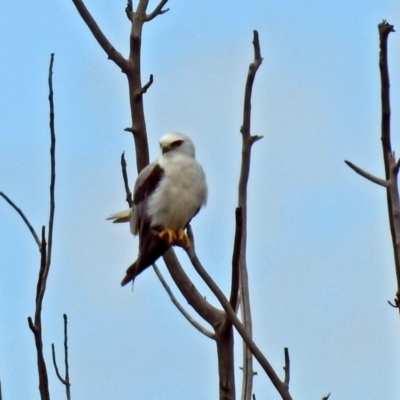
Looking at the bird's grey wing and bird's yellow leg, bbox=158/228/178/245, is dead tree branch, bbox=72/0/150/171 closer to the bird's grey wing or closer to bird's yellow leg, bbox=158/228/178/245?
bird's yellow leg, bbox=158/228/178/245

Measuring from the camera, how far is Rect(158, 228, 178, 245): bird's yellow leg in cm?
515

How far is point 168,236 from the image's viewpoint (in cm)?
521

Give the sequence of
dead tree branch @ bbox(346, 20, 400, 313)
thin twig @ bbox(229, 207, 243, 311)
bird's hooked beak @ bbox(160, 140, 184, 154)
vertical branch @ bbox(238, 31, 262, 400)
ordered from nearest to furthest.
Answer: dead tree branch @ bbox(346, 20, 400, 313) < thin twig @ bbox(229, 207, 243, 311) < vertical branch @ bbox(238, 31, 262, 400) < bird's hooked beak @ bbox(160, 140, 184, 154)

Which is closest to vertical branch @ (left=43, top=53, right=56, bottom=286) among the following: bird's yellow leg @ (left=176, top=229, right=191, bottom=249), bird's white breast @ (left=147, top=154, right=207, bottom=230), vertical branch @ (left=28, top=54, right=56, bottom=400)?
vertical branch @ (left=28, top=54, right=56, bottom=400)

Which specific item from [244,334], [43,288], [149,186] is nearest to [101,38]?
[149,186]

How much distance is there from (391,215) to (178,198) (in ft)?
8.95

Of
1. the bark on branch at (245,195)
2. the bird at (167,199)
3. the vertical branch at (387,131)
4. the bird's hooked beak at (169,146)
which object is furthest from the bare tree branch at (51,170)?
the bird's hooked beak at (169,146)

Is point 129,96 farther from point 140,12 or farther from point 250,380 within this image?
point 250,380

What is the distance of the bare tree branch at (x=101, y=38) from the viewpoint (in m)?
4.76

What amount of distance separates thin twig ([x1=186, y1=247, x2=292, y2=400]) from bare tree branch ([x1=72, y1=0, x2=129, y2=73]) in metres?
1.59

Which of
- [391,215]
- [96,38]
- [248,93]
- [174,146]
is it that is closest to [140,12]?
[96,38]

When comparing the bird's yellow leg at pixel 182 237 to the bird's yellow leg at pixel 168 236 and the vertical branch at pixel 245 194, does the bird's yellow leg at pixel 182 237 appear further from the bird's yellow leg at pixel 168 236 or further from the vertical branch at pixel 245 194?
the vertical branch at pixel 245 194

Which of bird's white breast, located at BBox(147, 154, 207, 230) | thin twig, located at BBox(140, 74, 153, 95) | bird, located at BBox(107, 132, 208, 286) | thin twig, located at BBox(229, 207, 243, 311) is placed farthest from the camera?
bird's white breast, located at BBox(147, 154, 207, 230)

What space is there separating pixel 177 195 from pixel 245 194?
2.05 metres
